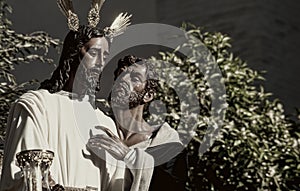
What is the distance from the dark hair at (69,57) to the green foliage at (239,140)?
2.12 meters

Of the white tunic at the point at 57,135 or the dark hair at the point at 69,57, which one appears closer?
the white tunic at the point at 57,135

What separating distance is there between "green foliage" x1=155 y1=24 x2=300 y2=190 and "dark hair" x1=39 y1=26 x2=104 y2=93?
6.94ft

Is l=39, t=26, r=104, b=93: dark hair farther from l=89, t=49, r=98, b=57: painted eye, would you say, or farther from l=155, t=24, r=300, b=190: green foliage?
l=155, t=24, r=300, b=190: green foliage

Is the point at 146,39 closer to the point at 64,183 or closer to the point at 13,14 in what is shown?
the point at 13,14

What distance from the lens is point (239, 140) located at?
4.86m

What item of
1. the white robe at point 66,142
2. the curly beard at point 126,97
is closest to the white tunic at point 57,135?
the white robe at point 66,142

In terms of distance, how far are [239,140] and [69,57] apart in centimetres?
244

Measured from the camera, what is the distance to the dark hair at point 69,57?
259 centimetres

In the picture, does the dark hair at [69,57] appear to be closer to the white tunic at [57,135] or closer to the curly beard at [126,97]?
the white tunic at [57,135]

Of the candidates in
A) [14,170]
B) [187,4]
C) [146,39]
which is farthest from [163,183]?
[187,4]

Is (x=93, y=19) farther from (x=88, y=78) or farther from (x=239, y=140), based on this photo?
(x=239, y=140)

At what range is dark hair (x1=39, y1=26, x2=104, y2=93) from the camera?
8.48ft

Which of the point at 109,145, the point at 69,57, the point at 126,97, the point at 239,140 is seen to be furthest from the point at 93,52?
the point at 239,140

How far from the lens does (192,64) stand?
201 inches
